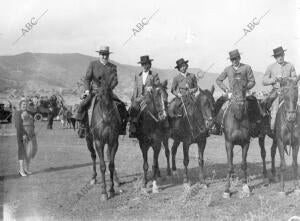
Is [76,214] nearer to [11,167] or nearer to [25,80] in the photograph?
[11,167]

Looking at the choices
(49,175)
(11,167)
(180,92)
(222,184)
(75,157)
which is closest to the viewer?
(222,184)

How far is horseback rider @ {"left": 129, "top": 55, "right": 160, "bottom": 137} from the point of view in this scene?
10.7 m

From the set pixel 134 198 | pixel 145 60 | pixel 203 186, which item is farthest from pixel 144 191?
pixel 145 60

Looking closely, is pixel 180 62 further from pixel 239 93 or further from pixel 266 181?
pixel 266 181

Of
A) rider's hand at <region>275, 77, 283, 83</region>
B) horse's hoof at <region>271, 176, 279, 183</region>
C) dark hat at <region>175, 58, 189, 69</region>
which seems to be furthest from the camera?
dark hat at <region>175, 58, 189, 69</region>

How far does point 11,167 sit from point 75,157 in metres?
3.63

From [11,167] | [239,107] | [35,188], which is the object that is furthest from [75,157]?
[239,107]

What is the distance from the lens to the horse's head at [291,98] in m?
9.15

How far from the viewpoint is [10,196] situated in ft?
33.5

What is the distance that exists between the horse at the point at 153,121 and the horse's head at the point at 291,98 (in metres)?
2.83

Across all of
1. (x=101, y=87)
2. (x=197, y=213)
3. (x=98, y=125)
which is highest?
(x=101, y=87)

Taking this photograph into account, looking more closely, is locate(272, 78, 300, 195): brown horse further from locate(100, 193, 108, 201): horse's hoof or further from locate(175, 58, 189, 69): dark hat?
locate(100, 193, 108, 201): horse's hoof

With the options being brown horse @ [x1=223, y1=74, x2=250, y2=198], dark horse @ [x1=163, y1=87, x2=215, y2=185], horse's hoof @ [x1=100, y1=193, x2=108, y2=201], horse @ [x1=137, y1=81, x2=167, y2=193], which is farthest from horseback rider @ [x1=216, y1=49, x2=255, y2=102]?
horse's hoof @ [x1=100, y1=193, x2=108, y2=201]

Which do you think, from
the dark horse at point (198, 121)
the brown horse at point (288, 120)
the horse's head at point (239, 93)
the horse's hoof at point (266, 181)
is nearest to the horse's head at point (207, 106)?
the dark horse at point (198, 121)
